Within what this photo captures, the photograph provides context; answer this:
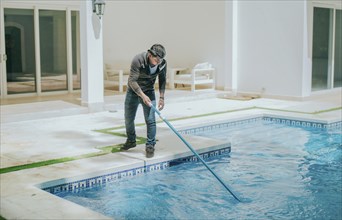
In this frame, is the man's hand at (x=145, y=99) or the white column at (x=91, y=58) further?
the white column at (x=91, y=58)

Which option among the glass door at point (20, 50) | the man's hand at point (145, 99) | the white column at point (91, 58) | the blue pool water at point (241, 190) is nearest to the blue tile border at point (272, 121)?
the blue pool water at point (241, 190)

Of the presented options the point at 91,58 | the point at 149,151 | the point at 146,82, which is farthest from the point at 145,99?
the point at 91,58

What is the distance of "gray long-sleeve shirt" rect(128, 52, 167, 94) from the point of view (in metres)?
6.53

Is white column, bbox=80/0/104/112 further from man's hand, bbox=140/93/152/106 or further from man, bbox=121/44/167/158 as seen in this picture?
man's hand, bbox=140/93/152/106

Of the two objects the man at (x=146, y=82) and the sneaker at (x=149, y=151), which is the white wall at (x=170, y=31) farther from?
the sneaker at (x=149, y=151)

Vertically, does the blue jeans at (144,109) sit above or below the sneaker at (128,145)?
above

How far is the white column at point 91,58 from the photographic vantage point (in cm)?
1115

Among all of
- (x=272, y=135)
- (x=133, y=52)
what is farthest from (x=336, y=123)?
(x=133, y=52)

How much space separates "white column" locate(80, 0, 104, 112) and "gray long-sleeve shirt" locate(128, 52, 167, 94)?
15.6 feet

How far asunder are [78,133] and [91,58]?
2782mm

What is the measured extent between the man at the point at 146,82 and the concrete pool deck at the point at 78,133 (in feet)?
1.50

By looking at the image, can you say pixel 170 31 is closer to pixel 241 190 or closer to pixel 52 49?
pixel 52 49

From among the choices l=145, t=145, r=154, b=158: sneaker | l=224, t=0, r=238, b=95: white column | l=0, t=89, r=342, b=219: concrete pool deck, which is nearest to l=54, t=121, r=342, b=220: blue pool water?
l=145, t=145, r=154, b=158: sneaker

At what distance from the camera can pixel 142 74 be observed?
6.62 m
